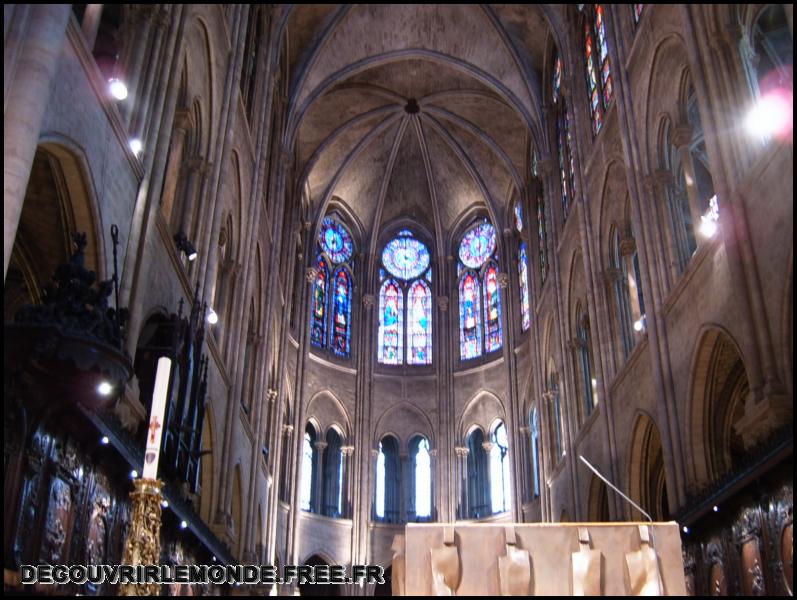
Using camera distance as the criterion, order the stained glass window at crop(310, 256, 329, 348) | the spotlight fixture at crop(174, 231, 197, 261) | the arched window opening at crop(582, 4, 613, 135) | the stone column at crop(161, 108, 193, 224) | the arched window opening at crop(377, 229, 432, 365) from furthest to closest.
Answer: the arched window opening at crop(377, 229, 432, 365), the stained glass window at crop(310, 256, 329, 348), the arched window opening at crop(582, 4, 613, 135), the stone column at crop(161, 108, 193, 224), the spotlight fixture at crop(174, 231, 197, 261)

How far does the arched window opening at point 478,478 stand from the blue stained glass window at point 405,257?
23.6ft

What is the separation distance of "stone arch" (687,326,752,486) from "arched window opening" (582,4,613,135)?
25.8ft

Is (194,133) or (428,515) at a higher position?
(194,133)

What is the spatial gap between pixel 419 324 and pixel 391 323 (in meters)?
1.11

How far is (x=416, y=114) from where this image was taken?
32438 millimetres

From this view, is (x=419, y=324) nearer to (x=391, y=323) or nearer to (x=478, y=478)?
(x=391, y=323)

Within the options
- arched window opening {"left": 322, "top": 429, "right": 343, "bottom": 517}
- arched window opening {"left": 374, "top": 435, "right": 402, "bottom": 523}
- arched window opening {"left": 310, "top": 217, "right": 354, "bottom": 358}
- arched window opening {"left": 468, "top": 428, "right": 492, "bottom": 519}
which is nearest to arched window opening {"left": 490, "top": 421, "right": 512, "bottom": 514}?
arched window opening {"left": 468, "top": 428, "right": 492, "bottom": 519}

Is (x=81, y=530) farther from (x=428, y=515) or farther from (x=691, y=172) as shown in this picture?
(x=428, y=515)

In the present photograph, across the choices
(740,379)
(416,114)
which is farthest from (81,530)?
(416,114)

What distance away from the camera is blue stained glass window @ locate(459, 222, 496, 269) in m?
34.5

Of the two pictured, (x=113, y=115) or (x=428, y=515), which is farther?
(x=428, y=515)

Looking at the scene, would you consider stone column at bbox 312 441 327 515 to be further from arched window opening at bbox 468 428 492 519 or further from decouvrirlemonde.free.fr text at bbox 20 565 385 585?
decouvrirlemonde.free.fr text at bbox 20 565 385 585

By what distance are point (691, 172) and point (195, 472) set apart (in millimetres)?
9641

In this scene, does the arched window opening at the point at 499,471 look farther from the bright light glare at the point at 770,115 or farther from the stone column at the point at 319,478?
the bright light glare at the point at 770,115
